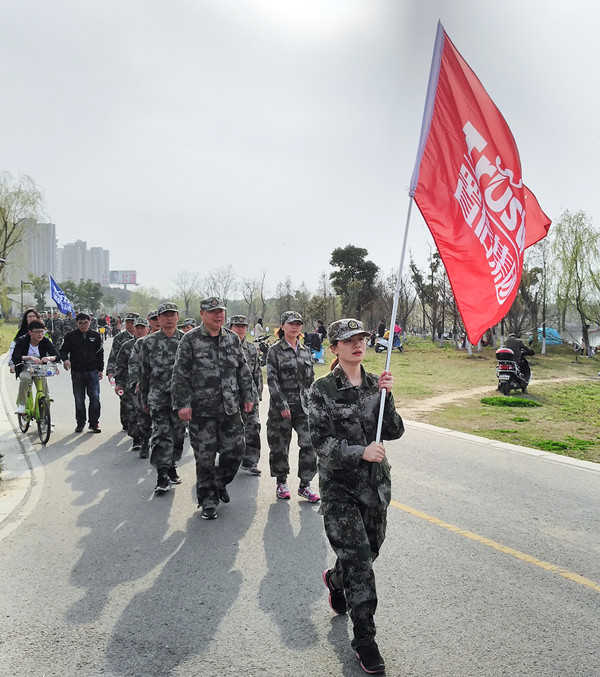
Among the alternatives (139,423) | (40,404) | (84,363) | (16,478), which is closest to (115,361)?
(84,363)

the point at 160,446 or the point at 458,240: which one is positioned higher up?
the point at 458,240

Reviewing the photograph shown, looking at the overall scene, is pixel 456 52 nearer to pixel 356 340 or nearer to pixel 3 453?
pixel 356 340

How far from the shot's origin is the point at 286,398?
21.0 ft

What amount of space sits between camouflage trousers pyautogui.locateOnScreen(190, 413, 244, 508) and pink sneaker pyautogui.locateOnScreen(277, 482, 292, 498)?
2.03ft

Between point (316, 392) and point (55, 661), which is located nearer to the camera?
point (55, 661)

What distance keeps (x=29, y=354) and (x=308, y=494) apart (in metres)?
5.82

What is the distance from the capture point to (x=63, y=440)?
30.5 ft

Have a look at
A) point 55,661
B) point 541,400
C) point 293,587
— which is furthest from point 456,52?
point 541,400

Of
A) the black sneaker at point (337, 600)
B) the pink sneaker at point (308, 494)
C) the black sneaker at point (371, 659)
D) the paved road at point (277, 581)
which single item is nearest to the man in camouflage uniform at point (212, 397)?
the paved road at point (277, 581)

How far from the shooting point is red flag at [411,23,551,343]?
4355 mm

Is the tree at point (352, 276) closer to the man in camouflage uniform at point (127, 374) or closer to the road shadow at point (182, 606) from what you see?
the man in camouflage uniform at point (127, 374)

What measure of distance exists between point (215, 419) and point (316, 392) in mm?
2556

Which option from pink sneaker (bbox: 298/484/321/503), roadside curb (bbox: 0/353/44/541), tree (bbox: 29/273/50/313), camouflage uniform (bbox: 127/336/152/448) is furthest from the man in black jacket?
tree (bbox: 29/273/50/313)

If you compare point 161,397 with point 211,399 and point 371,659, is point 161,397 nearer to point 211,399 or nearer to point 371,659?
point 211,399
